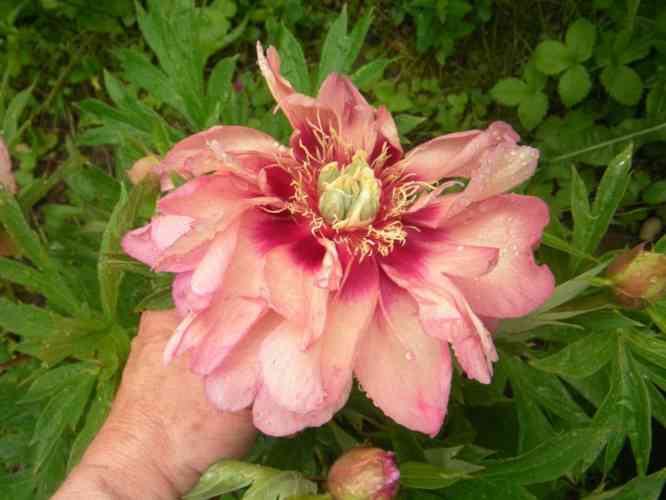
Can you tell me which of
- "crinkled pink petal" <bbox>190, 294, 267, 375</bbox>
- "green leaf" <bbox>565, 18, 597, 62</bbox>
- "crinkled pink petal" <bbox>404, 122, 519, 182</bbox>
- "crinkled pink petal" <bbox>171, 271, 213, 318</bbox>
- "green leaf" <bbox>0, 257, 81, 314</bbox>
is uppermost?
"crinkled pink petal" <bbox>404, 122, 519, 182</bbox>

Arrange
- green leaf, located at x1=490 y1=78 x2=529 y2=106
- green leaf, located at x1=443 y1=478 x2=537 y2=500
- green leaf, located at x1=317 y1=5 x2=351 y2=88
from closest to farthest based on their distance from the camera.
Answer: green leaf, located at x1=443 y1=478 x2=537 y2=500 < green leaf, located at x1=317 y1=5 x2=351 y2=88 < green leaf, located at x1=490 y1=78 x2=529 y2=106

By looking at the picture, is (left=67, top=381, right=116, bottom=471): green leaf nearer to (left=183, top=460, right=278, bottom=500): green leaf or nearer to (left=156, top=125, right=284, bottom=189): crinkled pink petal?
(left=183, top=460, right=278, bottom=500): green leaf

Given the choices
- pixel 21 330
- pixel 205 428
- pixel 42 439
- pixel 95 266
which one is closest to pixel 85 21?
pixel 95 266

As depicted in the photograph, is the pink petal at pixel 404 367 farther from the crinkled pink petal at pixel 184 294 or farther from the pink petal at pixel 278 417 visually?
the crinkled pink petal at pixel 184 294

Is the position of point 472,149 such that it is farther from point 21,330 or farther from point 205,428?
point 21,330

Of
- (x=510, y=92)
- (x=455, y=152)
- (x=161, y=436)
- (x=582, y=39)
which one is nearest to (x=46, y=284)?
(x=161, y=436)

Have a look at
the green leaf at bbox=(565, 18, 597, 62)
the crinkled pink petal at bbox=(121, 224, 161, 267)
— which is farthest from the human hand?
the green leaf at bbox=(565, 18, 597, 62)

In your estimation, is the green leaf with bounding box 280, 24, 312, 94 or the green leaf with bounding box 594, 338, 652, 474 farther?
the green leaf with bounding box 280, 24, 312, 94

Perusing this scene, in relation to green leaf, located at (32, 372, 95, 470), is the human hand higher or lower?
higher
